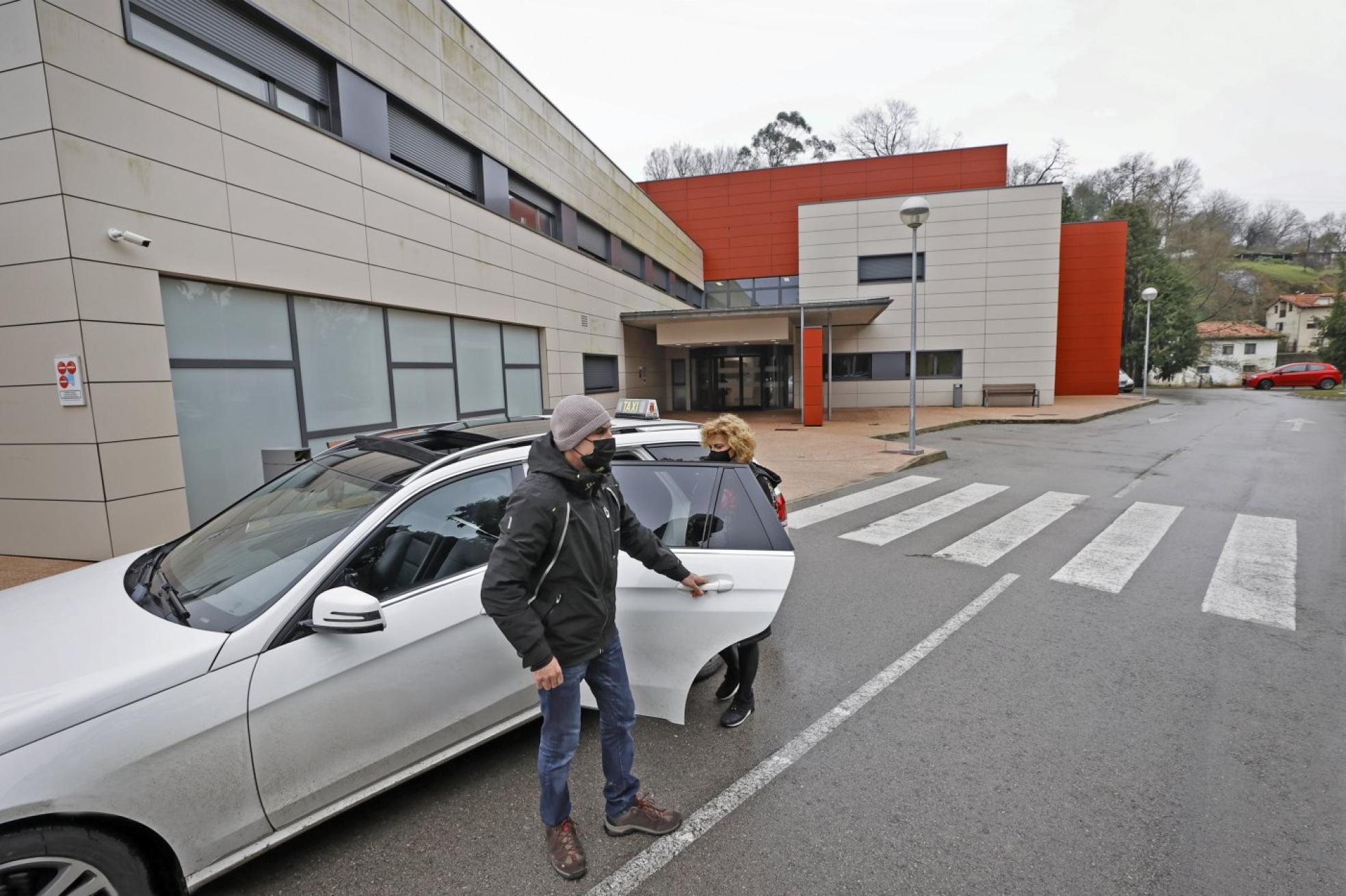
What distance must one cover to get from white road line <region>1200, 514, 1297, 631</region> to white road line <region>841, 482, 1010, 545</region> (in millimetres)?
2741

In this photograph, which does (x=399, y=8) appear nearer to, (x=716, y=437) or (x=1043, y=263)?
(x=716, y=437)

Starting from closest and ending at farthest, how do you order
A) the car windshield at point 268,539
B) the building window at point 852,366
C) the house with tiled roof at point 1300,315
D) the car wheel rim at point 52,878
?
the car wheel rim at point 52,878, the car windshield at point 268,539, the building window at point 852,366, the house with tiled roof at point 1300,315

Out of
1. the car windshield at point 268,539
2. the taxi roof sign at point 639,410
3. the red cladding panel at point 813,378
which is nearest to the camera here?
the car windshield at point 268,539

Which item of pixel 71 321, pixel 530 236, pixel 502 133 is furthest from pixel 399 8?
pixel 71 321

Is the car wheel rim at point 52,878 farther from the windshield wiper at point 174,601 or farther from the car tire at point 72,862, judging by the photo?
the windshield wiper at point 174,601

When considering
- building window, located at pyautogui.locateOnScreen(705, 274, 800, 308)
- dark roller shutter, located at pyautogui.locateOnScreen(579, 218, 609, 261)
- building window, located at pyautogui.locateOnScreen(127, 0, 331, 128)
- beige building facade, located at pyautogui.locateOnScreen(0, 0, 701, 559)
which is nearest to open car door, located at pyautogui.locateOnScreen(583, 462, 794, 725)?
beige building facade, located at pyautogui.locateOnScreen(0, 0, 701, 559)

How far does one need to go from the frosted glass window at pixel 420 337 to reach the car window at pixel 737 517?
801 cm

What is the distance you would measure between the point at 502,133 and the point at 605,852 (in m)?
13.6

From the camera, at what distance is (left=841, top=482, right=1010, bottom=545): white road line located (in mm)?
7039

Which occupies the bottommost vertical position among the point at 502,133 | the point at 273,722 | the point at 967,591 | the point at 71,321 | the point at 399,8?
the point at 967,591

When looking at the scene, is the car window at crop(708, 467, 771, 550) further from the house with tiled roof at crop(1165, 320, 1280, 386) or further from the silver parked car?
the house with tiled roof at crop(1165, 320, 1280, 386)

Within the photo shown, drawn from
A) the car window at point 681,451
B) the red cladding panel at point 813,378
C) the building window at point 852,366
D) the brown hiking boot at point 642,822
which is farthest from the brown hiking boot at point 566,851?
the building window at point 852,366

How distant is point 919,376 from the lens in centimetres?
2606

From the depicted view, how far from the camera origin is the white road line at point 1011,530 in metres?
6.30
